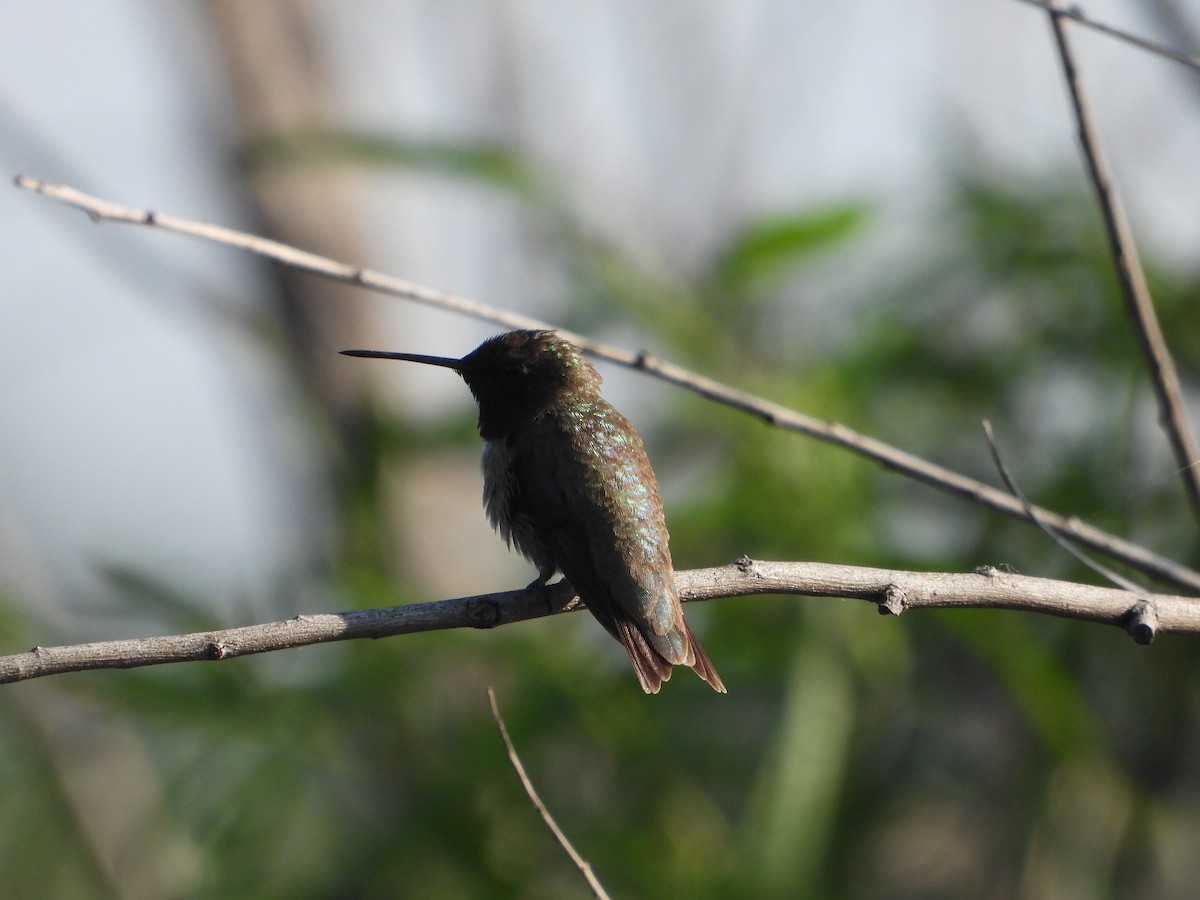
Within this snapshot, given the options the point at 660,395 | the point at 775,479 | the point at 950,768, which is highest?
the point at 660,395

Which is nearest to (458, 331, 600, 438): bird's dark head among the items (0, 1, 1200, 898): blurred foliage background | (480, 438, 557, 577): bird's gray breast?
(480, 438, 557, 577): bird's gray breast

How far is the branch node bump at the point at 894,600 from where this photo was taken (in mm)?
2826

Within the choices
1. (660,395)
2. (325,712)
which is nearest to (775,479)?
(660,395)

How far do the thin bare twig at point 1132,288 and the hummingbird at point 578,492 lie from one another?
1.42 meters

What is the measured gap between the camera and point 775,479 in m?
5.71

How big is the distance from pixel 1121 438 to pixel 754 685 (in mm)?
2699

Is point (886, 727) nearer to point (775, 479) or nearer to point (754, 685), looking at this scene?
point (754, 685)

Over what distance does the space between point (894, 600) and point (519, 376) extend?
6.85 feet

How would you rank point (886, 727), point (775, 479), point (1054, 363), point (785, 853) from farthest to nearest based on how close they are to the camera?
point (886, 727) < point (1054, 363) < point (775, 479) < point (785, 853)

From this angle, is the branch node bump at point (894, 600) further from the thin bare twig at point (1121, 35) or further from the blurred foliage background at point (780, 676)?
the blurred foliage background at point (780, 676)

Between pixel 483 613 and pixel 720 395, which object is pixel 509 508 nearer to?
pixel 720 395

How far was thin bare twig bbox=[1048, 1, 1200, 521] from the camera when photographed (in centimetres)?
311

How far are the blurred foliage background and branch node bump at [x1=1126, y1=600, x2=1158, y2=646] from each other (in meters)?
2.61

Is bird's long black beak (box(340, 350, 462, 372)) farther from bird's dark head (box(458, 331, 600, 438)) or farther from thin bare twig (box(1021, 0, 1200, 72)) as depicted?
thin bare twig (box(1021, 0, 1200, 72))
